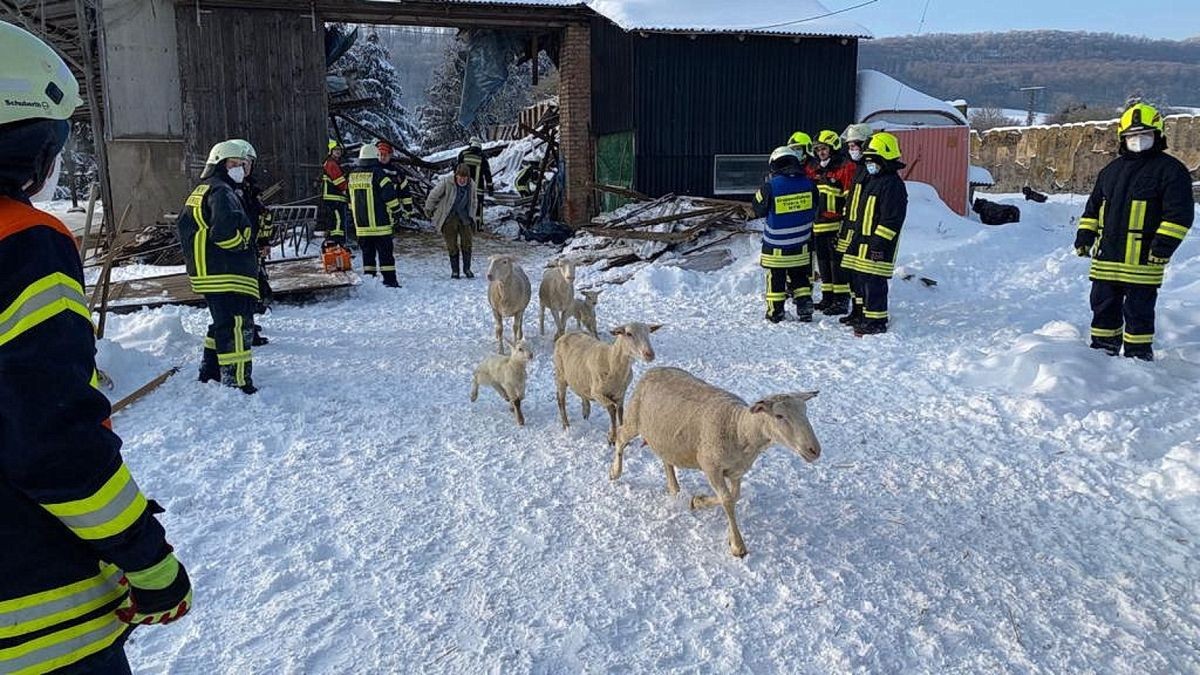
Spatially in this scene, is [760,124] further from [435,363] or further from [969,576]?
[969,576]

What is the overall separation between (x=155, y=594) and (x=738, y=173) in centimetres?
1610

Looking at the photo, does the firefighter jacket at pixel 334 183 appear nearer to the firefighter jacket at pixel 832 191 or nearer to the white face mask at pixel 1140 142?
the firefighter jacket at pixel 832 191

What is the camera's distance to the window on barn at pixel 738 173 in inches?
663

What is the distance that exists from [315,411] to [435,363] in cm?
172

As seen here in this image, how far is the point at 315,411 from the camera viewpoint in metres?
6.39

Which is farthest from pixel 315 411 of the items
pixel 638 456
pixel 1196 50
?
pixel 1196 50

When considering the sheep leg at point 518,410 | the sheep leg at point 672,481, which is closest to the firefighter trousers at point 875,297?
the sheep leg at point 518,410

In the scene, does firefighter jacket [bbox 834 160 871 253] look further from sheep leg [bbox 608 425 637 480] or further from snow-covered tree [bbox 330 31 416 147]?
snow-covered tree [bbox 330 31 416 147]

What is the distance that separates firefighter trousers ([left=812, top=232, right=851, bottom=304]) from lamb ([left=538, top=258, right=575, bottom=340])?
10.8 ft

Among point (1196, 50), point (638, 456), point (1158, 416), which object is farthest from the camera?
point (1196, 50)

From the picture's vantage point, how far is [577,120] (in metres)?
17.5

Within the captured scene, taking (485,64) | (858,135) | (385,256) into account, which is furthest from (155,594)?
(485,64)

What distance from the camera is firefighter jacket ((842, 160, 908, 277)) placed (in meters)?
8.37

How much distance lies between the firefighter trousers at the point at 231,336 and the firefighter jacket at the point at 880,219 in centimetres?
614
